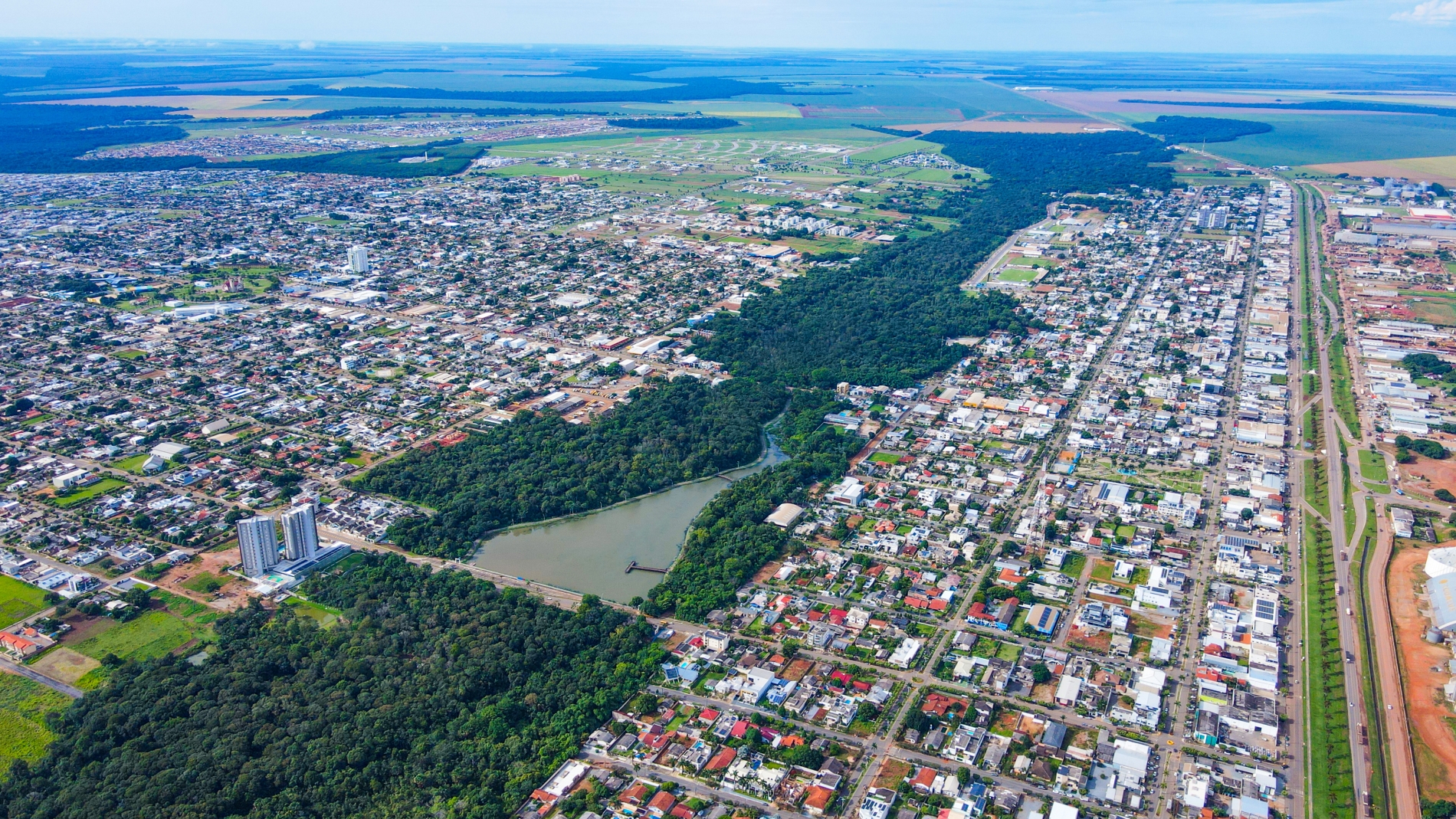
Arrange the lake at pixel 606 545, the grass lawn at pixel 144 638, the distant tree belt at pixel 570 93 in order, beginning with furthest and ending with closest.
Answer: the distant tree belt at pixel 570 93
the lake at pixel 606 545
the grass lawn at pixel 144 638

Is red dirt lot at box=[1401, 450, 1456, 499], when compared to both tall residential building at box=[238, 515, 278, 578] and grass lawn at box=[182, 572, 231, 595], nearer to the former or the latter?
tall residential building at box=[238, 515, 278, 578]

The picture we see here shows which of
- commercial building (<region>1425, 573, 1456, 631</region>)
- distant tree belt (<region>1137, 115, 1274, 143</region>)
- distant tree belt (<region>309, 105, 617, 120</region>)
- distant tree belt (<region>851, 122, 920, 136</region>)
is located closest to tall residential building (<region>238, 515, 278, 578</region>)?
commercial building (<region>1425, 573, 1456, 631</region>)

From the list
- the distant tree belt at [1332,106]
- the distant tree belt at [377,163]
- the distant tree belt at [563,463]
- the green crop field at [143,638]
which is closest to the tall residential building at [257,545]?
the green crop field at [143,638]

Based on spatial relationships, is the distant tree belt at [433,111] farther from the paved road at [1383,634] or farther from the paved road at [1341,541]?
the paved road at [1383,634]

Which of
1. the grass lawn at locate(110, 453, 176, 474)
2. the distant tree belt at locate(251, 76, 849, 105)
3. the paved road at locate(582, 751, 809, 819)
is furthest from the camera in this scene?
the distant tree belt at locate(251, 76, 849, 105)

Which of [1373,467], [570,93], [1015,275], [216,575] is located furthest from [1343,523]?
[570,93]

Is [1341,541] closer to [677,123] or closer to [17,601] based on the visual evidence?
[17,601]

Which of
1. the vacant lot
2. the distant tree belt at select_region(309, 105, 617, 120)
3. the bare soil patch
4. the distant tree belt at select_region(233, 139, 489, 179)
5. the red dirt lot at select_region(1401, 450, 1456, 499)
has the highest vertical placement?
the distant tree belt at select_region(309, 105, 617, 120)
